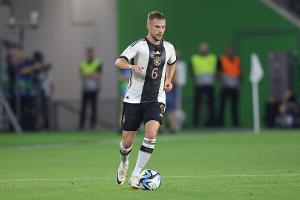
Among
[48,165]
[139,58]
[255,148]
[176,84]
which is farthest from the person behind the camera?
[176,84]

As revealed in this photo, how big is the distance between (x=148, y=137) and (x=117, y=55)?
2091 centimetres

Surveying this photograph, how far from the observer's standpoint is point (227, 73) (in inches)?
1176

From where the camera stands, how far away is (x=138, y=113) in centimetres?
1206

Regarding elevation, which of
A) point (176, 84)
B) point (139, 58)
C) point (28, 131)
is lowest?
point (28, 131)

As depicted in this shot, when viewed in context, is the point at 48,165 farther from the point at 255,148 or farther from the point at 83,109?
the point at 83,109

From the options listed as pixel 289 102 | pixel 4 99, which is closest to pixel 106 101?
pixel 4 99

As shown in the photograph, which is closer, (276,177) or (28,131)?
(276,177)

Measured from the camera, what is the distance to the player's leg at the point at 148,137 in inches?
460

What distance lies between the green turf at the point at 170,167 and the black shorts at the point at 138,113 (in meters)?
0.76

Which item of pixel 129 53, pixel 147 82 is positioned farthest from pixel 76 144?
pixel 129 53

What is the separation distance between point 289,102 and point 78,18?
793cm

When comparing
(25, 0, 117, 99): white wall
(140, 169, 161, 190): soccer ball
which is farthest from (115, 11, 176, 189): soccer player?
(25, 0, 117, 99): white wall

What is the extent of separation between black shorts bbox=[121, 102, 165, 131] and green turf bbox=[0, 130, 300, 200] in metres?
0.76

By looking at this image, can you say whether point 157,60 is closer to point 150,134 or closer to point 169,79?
point 169,79
